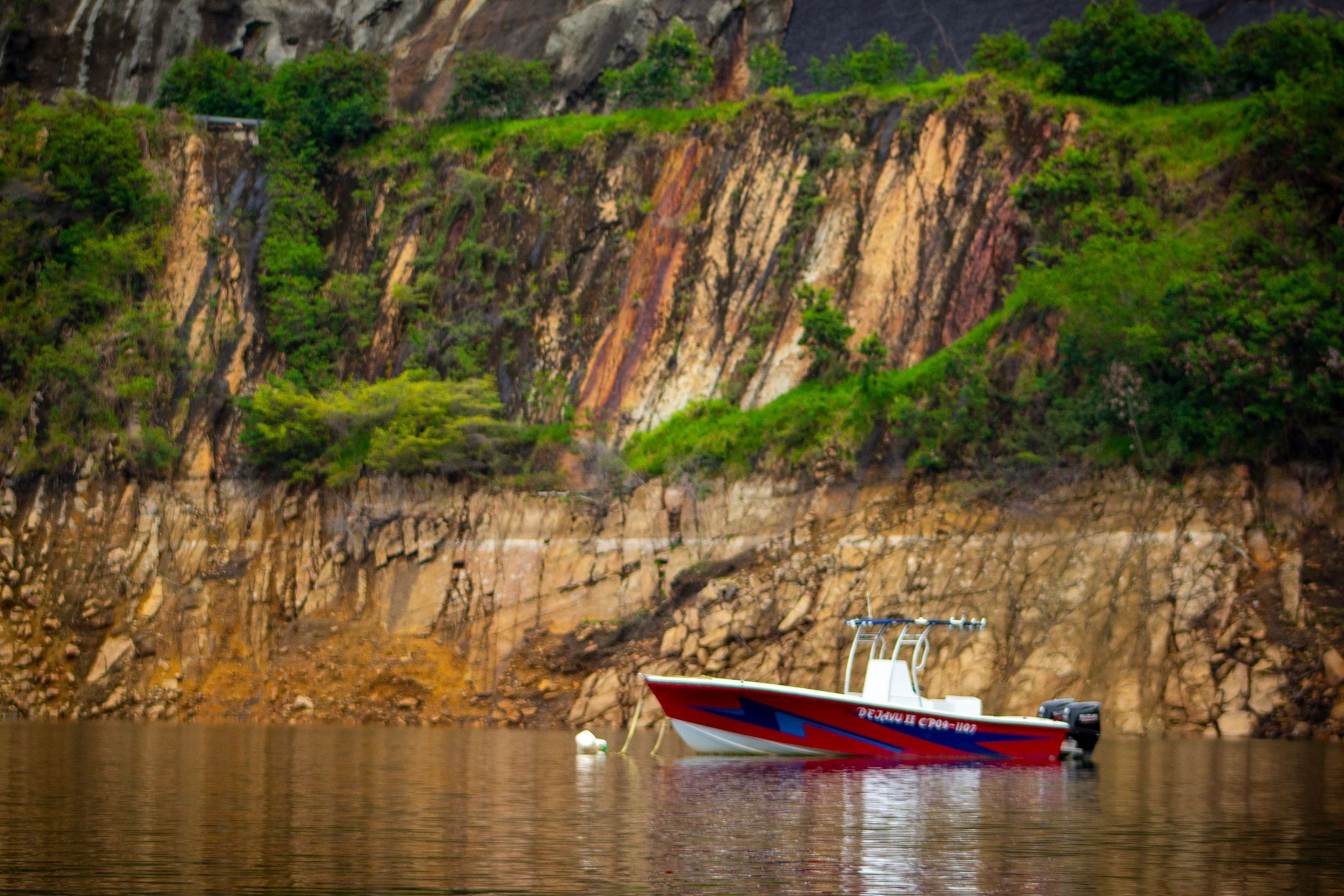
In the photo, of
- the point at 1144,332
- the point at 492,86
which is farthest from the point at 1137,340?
the point at 492,86

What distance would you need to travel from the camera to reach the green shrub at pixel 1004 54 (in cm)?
5797

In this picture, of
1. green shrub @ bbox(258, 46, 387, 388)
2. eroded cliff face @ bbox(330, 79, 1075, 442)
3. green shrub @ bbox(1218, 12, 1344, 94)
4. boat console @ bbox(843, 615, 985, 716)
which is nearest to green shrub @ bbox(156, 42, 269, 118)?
green shrub @ bbox(258, 46, 387, 388)

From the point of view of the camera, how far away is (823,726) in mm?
29766

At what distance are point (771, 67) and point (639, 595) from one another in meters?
26.1

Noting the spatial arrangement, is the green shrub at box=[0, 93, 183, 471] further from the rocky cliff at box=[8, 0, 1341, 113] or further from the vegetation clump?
the vegetation clump

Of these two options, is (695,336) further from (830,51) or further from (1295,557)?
(1295,557)

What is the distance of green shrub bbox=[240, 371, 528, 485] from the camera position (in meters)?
52.4

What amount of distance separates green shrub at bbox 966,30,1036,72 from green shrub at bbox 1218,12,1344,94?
7.14 meters

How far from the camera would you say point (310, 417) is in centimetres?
5438

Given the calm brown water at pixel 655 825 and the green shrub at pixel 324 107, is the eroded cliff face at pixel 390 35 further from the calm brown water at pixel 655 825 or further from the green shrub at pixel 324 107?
the calm brown water at pixel 655 825

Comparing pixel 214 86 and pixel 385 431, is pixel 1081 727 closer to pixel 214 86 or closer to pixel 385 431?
pixel 385 431

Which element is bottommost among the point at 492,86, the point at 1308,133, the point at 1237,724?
the point at 1237,724

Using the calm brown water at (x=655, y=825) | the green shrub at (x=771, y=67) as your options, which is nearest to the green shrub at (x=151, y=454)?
the calm brown water at (x=655, y=825)

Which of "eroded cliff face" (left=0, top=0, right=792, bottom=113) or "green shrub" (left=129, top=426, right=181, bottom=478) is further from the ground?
"eroded cliff face" (left=0, top=0, right=792, bottom=113)
